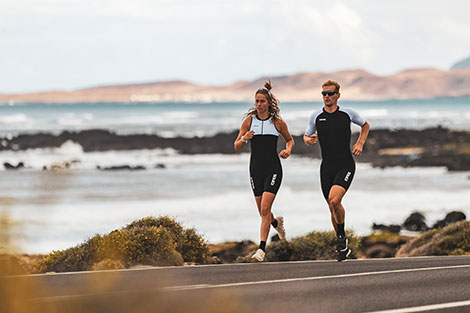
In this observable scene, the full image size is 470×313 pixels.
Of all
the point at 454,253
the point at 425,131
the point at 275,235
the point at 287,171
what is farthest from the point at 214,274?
the point at 425,131

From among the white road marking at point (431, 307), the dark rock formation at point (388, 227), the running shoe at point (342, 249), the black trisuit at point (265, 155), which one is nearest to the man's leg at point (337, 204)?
the running shoe at point (342, 249)

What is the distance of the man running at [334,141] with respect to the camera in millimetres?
11422

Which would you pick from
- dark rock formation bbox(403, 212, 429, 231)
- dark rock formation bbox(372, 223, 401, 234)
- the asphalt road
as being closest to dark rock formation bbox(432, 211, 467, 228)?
dark rock formation bbox(403, 212, 429, 231)

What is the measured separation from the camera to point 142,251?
12.7m

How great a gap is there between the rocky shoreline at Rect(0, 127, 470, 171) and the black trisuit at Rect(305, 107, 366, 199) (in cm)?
4435

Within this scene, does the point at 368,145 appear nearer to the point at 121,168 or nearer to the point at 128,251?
the point at 121,168

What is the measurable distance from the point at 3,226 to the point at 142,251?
8.30 metres

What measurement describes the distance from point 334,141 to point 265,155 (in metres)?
1.00

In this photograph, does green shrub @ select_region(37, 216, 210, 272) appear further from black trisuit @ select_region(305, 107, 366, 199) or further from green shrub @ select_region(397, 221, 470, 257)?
green shrub @ select_region(397, 221, 470, 257)

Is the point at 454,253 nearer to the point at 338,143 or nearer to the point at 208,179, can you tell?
the point at 338,143

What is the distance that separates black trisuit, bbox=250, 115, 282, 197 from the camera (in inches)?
459

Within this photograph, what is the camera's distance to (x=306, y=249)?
16000mm

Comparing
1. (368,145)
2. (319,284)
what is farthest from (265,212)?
(368,145)

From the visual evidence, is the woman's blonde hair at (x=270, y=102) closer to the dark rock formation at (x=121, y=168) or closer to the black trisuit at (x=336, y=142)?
the black trisuit at (x=336, y=142)
